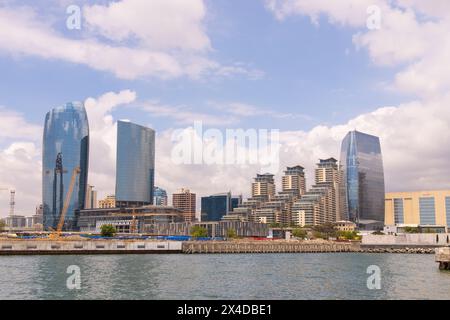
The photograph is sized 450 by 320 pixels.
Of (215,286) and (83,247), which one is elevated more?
(215,286)

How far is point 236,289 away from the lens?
207 feet

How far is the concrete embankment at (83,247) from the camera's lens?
158 metres

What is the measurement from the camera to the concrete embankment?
517 ft

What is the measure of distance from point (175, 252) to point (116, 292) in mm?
121420

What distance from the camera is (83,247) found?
166875 millimetres

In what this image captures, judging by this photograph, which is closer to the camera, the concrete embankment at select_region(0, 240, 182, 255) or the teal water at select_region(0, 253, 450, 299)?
the teal water at select_region(0, 253, 450, 299)

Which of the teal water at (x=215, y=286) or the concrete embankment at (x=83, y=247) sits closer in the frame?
the teal water at (x=215, y=286)
